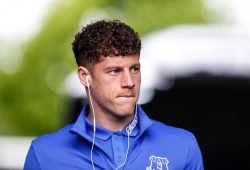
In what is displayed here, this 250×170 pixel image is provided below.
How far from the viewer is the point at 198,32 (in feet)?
50.5

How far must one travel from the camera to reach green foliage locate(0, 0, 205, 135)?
34562 millimetres

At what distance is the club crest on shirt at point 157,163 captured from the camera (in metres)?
5.67

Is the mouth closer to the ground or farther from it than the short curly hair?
closer to the ground

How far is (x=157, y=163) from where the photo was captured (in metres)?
5.67

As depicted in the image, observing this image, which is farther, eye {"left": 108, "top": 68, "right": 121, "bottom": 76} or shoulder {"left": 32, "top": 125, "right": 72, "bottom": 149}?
shoulder {"left": 32, "top": 125, "right": 72, "bottom": 149}

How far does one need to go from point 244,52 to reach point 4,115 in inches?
893

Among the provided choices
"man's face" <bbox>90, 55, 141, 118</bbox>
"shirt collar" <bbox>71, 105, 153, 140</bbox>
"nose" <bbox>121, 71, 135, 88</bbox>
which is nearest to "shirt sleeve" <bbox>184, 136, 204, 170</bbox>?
"shirt collar" <bbox>71, 105, 153, 140</bbox>

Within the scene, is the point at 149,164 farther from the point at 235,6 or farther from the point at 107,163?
the point at 235,6

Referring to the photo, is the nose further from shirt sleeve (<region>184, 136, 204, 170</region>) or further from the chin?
shirt sleeve (<region>184, 136, 204, 170</region>)

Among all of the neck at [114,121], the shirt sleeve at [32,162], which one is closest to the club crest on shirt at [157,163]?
the neck at [114,121]

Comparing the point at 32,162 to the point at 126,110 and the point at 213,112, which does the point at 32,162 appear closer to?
the point at 126,110

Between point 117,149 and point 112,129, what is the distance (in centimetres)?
13

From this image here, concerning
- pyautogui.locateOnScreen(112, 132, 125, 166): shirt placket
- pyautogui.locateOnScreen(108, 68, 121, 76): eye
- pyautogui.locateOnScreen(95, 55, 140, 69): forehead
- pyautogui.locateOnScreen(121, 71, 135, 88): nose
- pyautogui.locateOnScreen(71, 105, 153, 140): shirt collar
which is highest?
pyautogui.locateOnScreen(95, 55, 140, 69): forehead

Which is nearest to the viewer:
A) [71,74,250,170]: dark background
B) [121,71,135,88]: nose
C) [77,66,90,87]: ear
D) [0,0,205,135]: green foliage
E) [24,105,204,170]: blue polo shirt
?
[121,71,135,88]: nose
